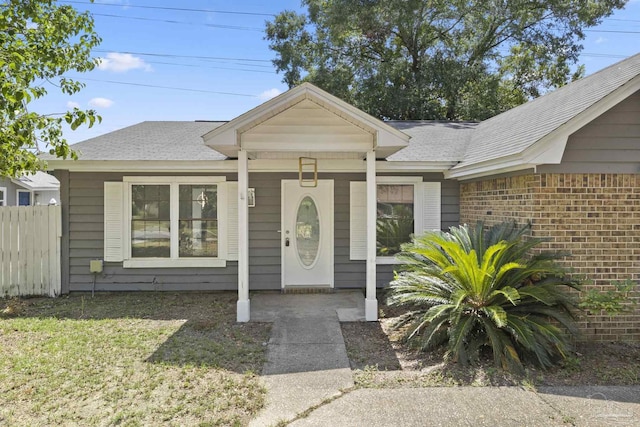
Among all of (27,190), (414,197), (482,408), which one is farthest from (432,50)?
(27,190)

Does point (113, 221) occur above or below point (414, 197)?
below

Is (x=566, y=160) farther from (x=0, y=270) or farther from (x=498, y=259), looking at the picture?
(x=0, y=270)

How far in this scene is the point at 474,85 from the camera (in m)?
19.4

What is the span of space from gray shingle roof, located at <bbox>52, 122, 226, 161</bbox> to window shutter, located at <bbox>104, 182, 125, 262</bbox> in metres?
0.67

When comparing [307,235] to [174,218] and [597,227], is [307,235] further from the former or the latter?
[597,227]

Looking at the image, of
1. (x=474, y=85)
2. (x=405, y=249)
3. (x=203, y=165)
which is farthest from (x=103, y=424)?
(x=474, y=85)

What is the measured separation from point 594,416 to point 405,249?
2855 millimetres

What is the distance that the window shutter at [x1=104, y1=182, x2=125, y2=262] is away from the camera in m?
8.05

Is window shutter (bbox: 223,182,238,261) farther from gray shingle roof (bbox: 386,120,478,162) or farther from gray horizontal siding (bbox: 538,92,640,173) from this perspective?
gray horizontal siding (bbox: 538,92,640,173)

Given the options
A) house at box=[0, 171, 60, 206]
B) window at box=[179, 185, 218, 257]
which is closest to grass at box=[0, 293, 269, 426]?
window at box=[179, 185, 218, 257]

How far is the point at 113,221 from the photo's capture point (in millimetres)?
8062

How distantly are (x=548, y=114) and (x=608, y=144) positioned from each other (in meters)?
1.21

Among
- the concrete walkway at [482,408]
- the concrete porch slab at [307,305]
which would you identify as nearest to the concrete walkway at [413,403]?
the concrete walkway at [482,408]

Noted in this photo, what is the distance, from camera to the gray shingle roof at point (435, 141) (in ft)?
26.2
